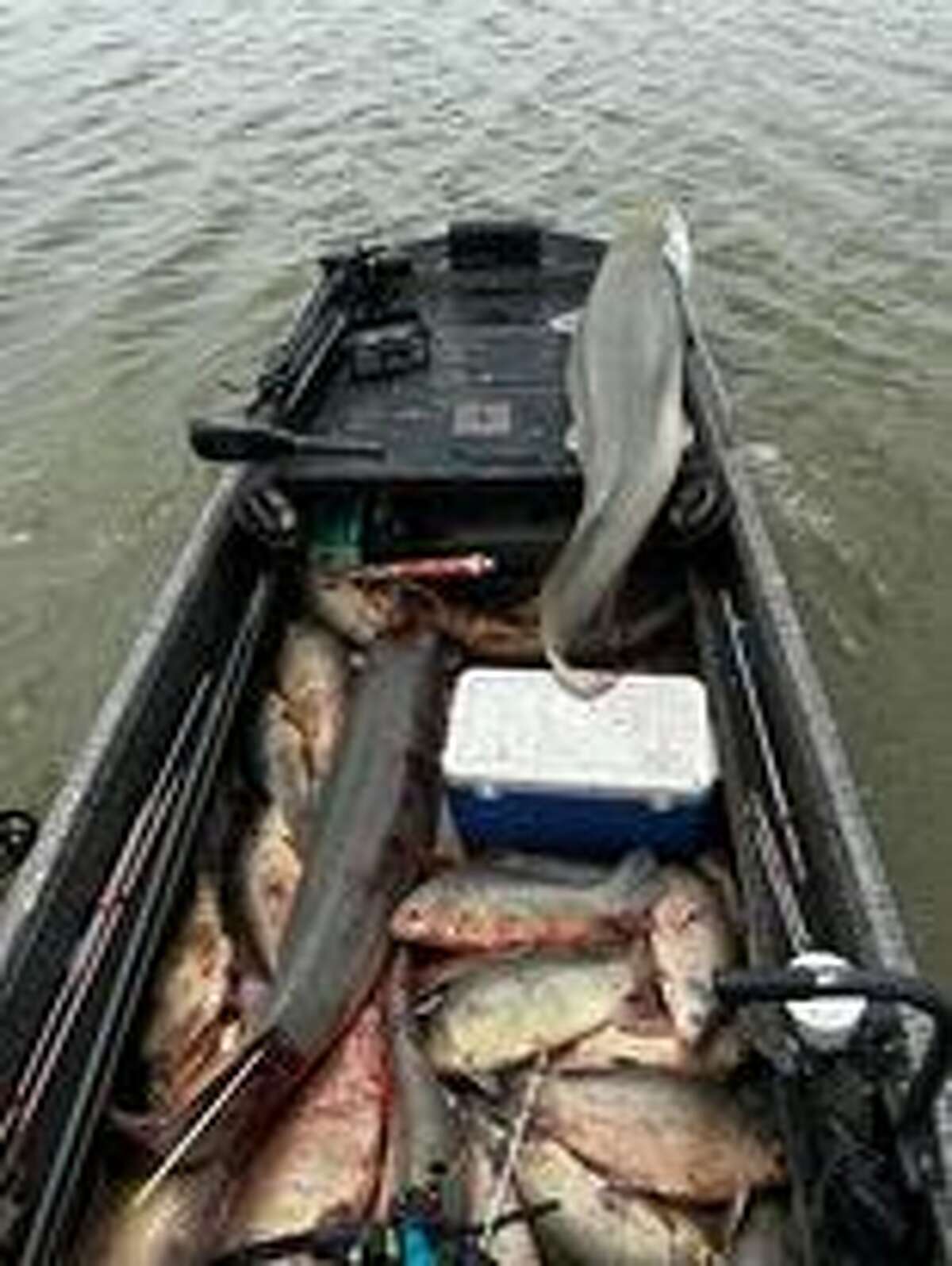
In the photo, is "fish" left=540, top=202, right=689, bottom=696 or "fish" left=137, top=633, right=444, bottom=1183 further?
"fish" left=540, top=202, right=689, bottom=696

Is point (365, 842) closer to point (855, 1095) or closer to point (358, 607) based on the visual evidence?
point (358, 607)

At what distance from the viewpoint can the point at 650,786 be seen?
18.6ft

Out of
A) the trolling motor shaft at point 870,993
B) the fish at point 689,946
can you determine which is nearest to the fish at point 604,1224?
the fish at point 689,946

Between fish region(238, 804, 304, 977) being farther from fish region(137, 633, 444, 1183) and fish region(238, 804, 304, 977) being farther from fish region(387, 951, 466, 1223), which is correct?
fish region(387, 951, 466, 1223)

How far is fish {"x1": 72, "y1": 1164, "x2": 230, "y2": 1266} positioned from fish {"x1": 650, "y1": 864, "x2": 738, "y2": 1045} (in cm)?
137

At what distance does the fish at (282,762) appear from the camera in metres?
6.33

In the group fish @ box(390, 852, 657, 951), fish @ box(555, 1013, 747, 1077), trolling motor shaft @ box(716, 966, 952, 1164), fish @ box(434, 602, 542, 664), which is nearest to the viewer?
trolling motor shaft @ box(716, 966, 952, 1164)

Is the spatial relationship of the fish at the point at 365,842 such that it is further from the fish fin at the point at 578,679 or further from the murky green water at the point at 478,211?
the murky green water at the point at 478,211

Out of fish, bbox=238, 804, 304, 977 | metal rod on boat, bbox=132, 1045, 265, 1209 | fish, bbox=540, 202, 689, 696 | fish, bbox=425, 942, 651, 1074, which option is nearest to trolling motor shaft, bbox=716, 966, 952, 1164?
fish, bbox=425, 942, 651, 1074

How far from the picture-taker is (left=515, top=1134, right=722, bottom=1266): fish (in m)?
4.63

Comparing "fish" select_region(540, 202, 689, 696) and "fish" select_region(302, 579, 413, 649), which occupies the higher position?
"fish" select_region(540, 202, 689, 696)

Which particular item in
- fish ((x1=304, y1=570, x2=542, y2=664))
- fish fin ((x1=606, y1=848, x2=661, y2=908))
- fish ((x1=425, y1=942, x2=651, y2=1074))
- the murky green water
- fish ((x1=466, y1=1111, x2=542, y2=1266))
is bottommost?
the murky green water

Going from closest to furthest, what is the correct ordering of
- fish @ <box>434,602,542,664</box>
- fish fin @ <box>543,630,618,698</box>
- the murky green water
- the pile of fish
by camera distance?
the pile of fish, fish fin @ <box>543,630,618,698</box>, fish @ <box>434,602,542,664</box>, the murky green water

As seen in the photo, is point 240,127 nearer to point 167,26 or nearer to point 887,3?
point 167,26
